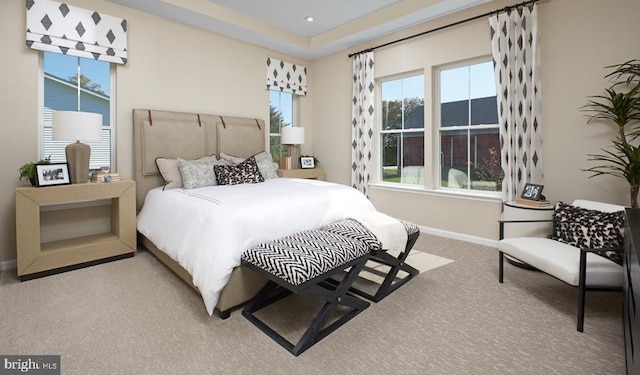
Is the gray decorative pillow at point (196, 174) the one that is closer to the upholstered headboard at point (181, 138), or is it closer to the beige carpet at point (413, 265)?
the upholstered headboard at point (181, 138)

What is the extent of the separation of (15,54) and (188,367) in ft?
11.2

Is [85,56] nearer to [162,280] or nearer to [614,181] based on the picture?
[162,280]

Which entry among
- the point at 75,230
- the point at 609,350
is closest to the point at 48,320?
the point at 75,230

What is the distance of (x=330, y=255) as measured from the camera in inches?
78.9

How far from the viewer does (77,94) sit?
136 inches

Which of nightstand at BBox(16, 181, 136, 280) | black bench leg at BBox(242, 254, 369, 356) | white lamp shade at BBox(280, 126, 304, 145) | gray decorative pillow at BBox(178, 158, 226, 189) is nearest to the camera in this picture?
black bench leg at BBox(242, 254, 369, 356)

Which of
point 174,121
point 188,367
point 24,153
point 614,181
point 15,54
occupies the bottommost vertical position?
point 188,367

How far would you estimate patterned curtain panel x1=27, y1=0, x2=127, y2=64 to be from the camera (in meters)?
3.07

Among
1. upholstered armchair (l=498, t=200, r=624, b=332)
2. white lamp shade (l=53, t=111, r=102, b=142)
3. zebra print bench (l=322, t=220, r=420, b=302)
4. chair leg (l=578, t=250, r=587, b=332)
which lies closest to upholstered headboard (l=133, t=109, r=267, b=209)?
white lamp shade (l=53, t=111, r=102, b=142)

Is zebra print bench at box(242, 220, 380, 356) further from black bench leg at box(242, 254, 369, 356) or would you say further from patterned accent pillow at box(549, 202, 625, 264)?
patterned accent pillow at box(549, 202, 625, 264)

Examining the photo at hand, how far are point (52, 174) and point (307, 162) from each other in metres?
3.41

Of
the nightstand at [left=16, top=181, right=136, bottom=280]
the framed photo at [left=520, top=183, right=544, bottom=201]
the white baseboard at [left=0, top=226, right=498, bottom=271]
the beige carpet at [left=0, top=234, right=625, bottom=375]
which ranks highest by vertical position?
the framed photo at [left=520, top=183, right=544, bottom=201]

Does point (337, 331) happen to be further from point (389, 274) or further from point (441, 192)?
point (441, 192)

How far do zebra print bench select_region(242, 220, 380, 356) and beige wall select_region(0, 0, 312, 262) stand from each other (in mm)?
2588
